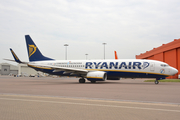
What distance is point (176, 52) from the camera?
44.2 meters

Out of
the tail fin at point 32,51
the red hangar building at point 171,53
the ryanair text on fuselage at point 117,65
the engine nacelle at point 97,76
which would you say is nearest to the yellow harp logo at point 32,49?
the tail fin at point 32,51

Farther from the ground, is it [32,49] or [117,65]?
[32,49]

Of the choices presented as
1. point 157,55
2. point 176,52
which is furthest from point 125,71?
point 157,55

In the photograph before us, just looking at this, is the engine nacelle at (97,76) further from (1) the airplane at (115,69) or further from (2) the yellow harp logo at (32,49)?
(2) the yellow harp logo at (32,49)

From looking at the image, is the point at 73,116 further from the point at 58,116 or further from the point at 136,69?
the point at 136,69

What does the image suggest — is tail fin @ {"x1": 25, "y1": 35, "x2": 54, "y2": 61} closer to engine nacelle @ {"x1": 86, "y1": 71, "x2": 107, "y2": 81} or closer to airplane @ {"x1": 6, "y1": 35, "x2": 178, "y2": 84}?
airplane @ {"x1": 6, "y1": 35, "x2": 178, "y2": 84}

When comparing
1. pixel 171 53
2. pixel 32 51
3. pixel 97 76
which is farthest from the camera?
pixel 171 53

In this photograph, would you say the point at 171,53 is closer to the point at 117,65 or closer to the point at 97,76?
the point at 117,65

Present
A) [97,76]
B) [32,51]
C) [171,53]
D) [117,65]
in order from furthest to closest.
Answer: [171,53] < [32,51] < [117,65] < [97,76]

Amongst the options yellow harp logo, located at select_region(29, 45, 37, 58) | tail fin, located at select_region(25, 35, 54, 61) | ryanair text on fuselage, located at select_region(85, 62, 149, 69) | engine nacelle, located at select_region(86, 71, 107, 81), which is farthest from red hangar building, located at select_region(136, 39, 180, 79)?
yellow harp logo, located at select_region(29, 45, 37, 58)

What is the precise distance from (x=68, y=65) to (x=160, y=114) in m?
25.2

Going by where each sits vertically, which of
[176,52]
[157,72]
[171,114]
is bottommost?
[171,114]

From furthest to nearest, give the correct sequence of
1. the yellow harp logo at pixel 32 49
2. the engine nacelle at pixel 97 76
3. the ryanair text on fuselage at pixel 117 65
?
the yellow harp logo at pixel 32 49, the engine nacelle at pixel 97 76, the ryanair text on fuselage at pixel 117 65

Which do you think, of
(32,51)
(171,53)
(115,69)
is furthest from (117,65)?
(171,53)
